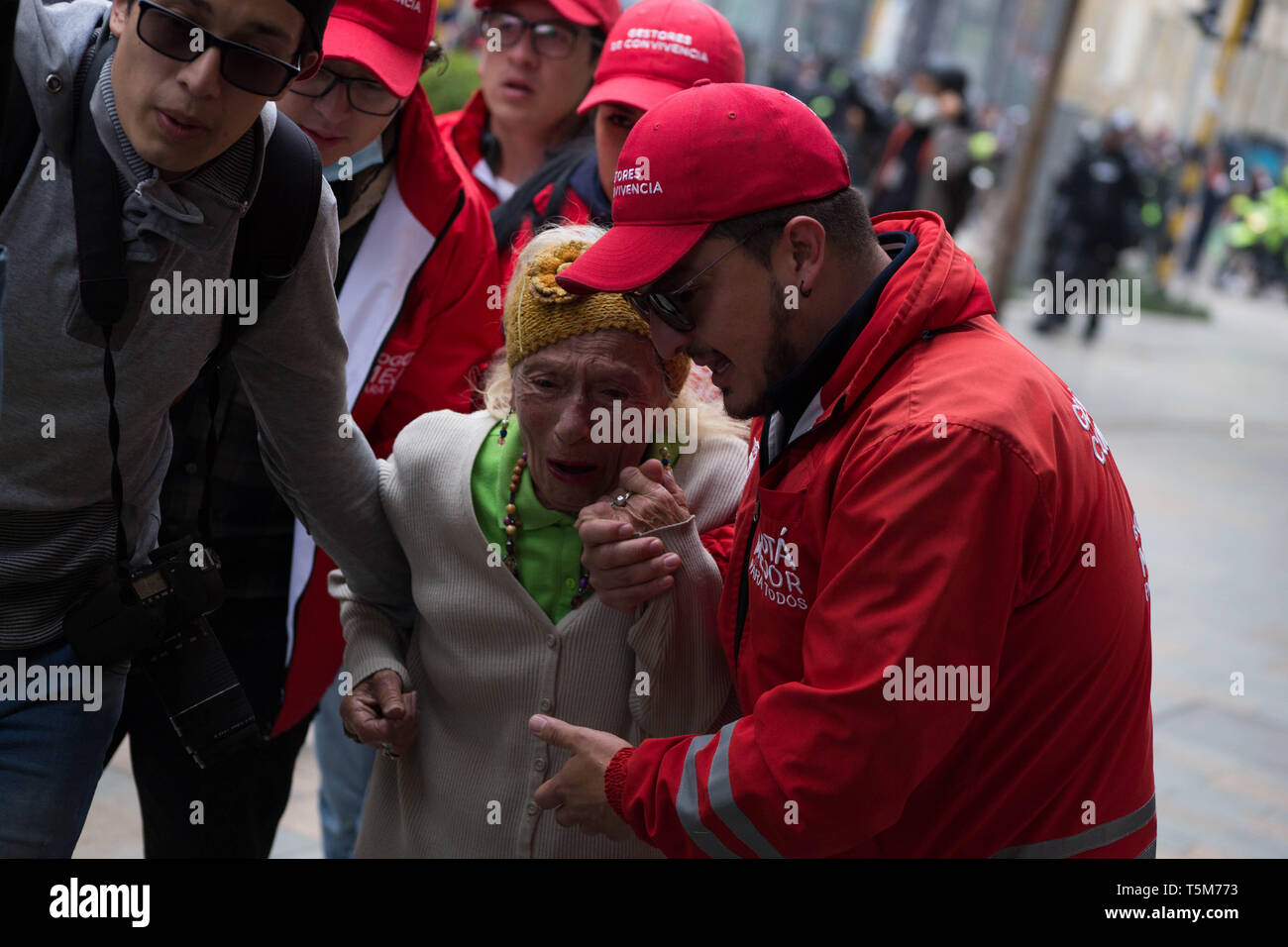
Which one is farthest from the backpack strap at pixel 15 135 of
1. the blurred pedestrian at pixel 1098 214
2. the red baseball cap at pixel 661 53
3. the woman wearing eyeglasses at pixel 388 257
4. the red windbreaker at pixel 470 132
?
the blurred pedestrian at pixel 1098 214

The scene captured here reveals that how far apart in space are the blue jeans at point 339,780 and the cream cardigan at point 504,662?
1.15 m

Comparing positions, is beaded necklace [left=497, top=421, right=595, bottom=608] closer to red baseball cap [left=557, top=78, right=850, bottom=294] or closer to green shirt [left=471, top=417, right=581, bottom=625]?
green shirt [left=471, top=417, right=581, bottom=625]

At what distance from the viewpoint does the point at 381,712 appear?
2.42m

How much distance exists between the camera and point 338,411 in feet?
7.98

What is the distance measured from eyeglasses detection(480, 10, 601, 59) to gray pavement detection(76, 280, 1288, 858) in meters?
2.40

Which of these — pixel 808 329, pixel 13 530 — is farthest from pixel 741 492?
pixel 13 530

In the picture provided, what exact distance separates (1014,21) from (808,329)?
40965 mm

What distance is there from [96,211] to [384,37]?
44.8 inches

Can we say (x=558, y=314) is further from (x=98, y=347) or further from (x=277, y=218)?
(x=98, y=347)

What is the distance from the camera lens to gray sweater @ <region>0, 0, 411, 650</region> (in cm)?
192

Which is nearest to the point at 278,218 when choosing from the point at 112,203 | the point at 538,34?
the point at 112,203
